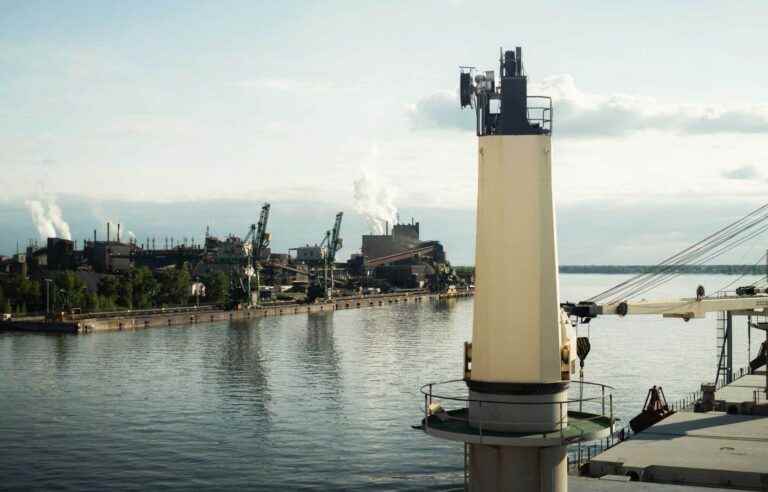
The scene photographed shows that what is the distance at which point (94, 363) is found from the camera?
7362 centimetres

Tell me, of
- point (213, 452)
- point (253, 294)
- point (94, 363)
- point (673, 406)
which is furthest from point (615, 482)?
point (253, 294)

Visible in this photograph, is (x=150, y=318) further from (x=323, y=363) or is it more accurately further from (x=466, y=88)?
(x=466, y=88)

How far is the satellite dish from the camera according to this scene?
14.2 m

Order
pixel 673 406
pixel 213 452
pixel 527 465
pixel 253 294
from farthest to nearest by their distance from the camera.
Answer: pixel 253 294
pixel 673 406
pixel 213 452
pixel 527 465

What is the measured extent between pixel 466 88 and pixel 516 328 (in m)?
4.08

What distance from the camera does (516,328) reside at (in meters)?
12.9

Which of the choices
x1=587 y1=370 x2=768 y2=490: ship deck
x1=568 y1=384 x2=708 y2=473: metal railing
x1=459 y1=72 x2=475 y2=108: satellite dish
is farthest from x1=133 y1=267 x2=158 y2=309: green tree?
x1=459 y1=72 x2=475 y2=108: satellite dish

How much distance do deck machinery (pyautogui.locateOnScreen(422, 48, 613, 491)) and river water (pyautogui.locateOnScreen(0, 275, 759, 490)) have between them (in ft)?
73.0

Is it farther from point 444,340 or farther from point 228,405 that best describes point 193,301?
point 228,405

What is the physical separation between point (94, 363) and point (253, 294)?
3185 inches

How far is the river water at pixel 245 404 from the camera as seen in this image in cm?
3622

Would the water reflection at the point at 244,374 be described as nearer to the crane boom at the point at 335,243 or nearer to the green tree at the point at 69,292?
the green tree at the point at 69,292

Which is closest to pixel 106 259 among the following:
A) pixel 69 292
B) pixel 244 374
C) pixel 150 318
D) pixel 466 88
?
pixel 69 292

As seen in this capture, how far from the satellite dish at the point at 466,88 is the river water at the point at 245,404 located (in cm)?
2296
